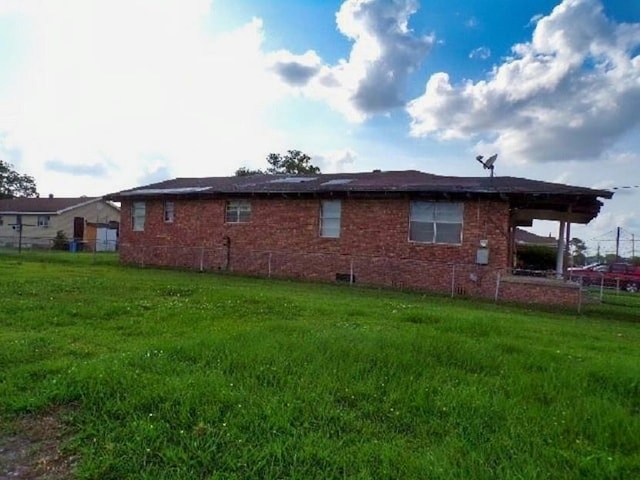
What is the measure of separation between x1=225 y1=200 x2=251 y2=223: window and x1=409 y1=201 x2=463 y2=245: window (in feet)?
21.1

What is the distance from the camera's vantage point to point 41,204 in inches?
1563

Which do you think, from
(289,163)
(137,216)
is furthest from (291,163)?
(137,216)

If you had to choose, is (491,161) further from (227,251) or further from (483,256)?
(227,251)

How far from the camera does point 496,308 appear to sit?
38.1 ft

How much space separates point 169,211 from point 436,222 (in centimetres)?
1140

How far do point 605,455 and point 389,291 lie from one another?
10793mm

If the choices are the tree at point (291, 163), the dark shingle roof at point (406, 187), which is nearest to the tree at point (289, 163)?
the tree at point (291, 163)

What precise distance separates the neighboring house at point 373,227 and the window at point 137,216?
105cm

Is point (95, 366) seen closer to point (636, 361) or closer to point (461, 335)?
point (461, 335)

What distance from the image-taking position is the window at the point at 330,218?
16.8 meters

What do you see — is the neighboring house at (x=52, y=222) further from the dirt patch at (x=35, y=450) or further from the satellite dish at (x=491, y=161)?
the dirt patch at (x=35, y=450)

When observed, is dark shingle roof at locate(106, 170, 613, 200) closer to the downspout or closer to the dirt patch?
the downspout

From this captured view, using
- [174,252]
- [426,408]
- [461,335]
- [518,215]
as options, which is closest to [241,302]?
[461,335]

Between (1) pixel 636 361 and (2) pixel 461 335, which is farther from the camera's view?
(2) pixel 461 335
